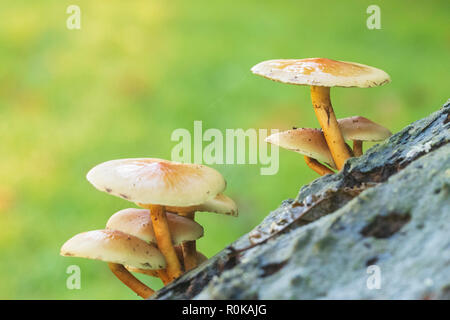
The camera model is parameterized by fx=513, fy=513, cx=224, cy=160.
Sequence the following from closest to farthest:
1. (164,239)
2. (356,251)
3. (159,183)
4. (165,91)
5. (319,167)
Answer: (356,251)
(159,183)
(164,239)
(319,167)
(165,91)

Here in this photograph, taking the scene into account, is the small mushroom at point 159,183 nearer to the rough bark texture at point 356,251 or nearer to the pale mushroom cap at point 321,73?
the rough bark texture at point 356,251

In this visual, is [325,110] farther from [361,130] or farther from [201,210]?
[201,210]

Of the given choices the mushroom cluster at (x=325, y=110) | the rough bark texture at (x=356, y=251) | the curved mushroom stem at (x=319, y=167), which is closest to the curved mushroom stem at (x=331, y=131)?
the mushroom cluster at (x=325, y=110)

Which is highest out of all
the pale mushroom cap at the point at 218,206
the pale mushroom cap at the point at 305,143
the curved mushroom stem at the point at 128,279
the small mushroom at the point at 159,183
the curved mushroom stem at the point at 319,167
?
the pale mushroom cap at the point at 305,143

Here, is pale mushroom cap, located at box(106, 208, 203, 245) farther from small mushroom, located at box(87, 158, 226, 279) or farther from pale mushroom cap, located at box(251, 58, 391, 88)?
pale mushroom cap, located at box(251, 58, 391, 88)

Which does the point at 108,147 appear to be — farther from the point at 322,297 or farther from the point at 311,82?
the point at 322,297

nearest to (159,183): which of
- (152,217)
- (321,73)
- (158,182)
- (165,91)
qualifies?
(158,182)

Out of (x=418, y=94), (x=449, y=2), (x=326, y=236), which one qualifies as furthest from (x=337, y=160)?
(x=449, y=2)
